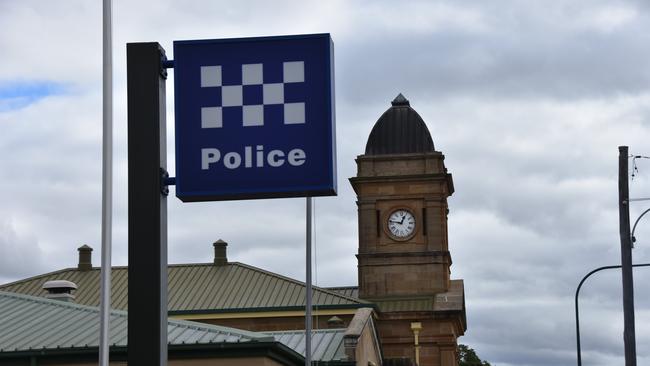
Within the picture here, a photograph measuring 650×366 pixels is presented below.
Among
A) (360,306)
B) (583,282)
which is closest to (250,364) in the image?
(583,282)

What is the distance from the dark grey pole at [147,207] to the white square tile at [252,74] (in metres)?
0.70

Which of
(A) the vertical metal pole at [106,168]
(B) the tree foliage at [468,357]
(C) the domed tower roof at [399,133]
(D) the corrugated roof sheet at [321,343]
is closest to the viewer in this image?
(A) the vertical metal pole at [106,168]

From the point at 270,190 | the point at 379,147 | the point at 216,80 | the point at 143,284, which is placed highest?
the point at 379,147

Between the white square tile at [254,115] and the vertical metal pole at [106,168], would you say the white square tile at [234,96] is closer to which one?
the white square tile at [254,115]

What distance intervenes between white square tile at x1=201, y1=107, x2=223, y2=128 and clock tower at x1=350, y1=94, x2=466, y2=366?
59576 mm

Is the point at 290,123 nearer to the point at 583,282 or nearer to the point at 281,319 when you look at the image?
the point at 583,282

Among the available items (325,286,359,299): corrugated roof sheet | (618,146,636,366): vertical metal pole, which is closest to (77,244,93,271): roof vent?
(325,286,359,299): corrugated roof sheet

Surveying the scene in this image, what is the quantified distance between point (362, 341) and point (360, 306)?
14.3 meters

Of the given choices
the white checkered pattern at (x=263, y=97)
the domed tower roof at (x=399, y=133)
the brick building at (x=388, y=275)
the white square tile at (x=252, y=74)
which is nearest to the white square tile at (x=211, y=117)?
the white checkered pattern at (x=263, y=97)

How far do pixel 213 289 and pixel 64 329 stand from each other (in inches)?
1186

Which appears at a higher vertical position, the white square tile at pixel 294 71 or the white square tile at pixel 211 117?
the white square tile at pixel 294 71

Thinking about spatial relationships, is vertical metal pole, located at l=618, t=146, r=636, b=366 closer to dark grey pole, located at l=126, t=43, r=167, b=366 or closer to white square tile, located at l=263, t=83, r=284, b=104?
white square tile, located at l=263, t=83, r=284, b=104

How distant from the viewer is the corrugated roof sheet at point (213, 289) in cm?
6128

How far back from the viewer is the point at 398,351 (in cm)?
6806
